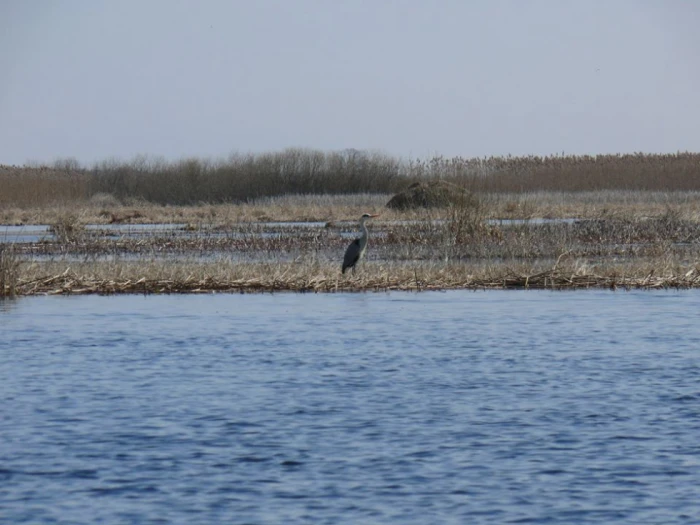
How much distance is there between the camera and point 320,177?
57.7 meters

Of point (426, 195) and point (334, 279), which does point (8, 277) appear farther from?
point (426, 195)

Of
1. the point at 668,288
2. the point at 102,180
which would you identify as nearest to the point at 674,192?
the point at 102,180

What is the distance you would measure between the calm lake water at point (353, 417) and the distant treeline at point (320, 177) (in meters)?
35.2

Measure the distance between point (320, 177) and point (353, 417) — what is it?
47.7 meters

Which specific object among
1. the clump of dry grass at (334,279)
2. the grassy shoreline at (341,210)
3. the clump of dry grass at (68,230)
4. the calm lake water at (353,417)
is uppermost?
the grassy shoreline at (341,210)

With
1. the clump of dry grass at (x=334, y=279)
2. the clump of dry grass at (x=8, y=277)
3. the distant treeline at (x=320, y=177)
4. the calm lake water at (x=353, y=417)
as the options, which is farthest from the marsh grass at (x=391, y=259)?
the distant treeline at (x=320, y=177)

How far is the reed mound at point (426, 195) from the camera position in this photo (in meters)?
38.8

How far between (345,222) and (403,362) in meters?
27.0

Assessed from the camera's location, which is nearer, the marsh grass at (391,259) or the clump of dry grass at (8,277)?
the clump of dry grass at (8,277)

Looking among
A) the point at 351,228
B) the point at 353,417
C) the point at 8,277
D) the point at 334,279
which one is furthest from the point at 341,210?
the point at 353,417

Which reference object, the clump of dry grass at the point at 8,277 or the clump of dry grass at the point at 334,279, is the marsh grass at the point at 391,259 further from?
the clump of dry grass at the point at 8,277

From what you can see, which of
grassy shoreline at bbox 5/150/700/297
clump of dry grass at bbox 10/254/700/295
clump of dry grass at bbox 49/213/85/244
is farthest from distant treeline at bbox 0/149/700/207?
clump of dry grass at bbox 10/254/700/295

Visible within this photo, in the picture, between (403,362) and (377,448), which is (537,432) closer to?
(377,448)

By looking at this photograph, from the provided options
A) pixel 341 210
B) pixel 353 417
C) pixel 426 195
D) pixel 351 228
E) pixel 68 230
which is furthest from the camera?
pixel 341 210
